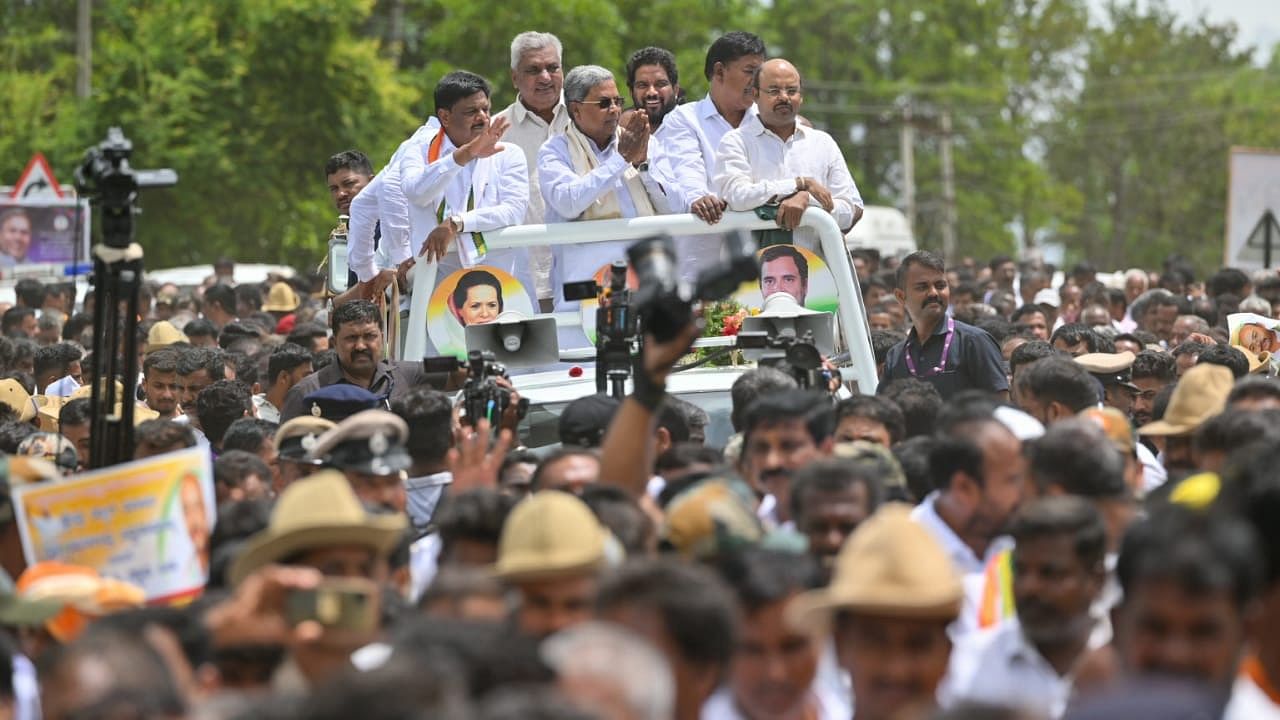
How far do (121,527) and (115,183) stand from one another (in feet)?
3.70

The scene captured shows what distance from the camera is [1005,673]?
602 centimetres

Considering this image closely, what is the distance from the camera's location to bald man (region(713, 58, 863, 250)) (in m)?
10.6

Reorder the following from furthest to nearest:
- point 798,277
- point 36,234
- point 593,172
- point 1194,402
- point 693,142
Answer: point 36,234 → point 693,142 → point 593,172 → point 798,277 → point 1194,402

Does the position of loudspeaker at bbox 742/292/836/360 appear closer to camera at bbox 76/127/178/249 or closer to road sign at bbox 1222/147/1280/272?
camera at bbox 76/127/178/249

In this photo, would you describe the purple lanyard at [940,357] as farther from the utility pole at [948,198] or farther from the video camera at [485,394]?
the utility pole at [948,198]

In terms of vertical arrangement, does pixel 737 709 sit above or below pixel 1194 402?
below

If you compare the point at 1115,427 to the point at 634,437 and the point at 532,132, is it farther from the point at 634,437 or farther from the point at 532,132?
the point at 532,132

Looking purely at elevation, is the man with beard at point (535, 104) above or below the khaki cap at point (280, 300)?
above

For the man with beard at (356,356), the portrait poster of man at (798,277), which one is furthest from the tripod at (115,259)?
the portrait poster of man at (798,277)

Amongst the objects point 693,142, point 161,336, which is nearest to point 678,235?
point 693,142

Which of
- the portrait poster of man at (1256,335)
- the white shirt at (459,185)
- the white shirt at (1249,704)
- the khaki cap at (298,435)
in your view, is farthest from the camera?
the portrait poster of man at (1256,335)

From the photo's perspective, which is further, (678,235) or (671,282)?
(678,235)

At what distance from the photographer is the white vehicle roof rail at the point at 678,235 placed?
9.88m

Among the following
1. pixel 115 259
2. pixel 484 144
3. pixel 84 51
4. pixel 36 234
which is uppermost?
pixel 84 51
